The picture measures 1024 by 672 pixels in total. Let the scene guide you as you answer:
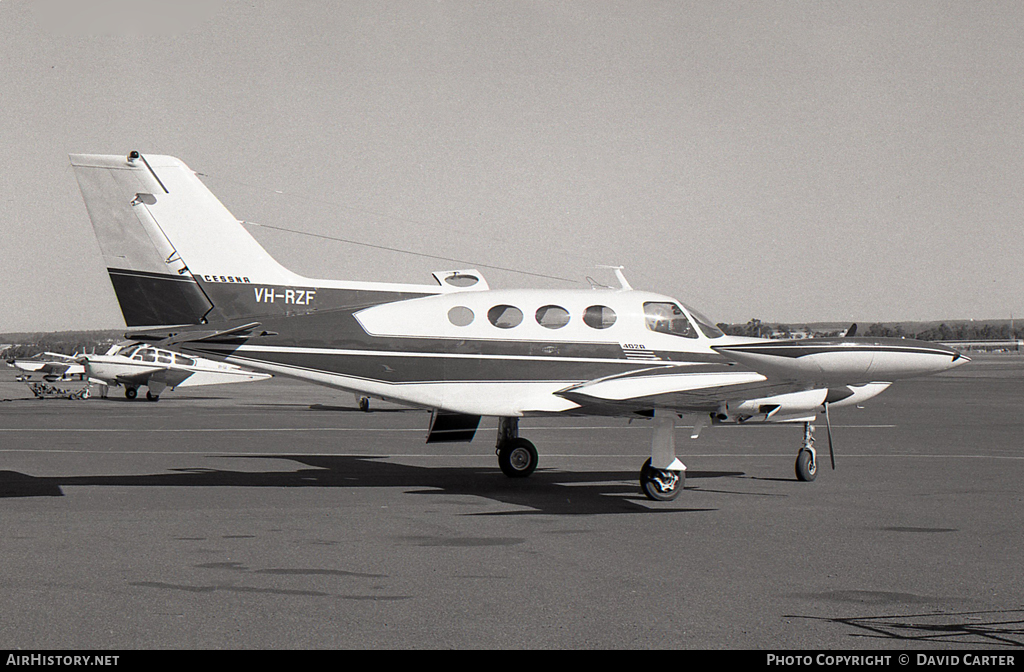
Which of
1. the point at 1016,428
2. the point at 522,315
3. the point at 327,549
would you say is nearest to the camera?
the point at 327,549

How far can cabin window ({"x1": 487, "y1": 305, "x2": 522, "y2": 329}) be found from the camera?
13344mm

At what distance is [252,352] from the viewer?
12.4 meters

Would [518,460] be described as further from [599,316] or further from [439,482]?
[599,316]

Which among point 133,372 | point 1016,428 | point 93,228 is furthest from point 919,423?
point 133,372

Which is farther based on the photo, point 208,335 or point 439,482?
point 439,482

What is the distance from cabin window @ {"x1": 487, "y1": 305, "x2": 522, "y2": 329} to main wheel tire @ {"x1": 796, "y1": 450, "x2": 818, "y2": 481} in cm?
457

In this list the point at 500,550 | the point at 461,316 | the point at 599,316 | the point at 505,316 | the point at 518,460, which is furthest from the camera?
the point at 518,460

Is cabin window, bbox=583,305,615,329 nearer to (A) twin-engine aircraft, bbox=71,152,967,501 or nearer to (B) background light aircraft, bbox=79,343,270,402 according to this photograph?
(A) twin-engine aircraft, bbox=71,152,967,501

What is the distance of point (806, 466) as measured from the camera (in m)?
13.8

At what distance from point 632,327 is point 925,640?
27.1 ft

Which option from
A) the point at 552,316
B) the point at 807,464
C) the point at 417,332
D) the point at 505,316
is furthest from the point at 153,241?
the point at 807,464

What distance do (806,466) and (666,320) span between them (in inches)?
116

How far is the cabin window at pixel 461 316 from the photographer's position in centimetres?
1321

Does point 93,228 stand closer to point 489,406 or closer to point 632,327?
point 489,406
